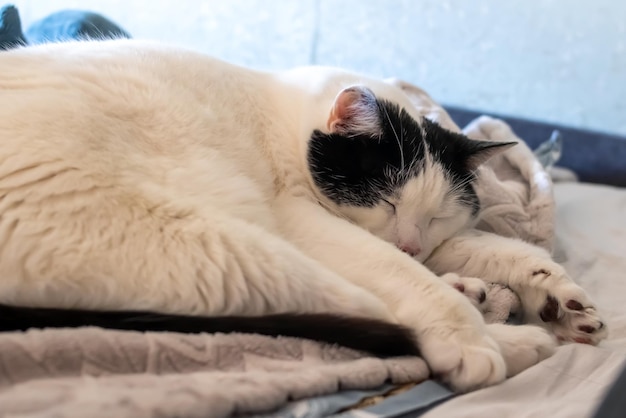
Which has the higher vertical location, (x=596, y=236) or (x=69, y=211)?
(x=69, y=211)

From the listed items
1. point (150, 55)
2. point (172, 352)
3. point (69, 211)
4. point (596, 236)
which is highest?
point (150, 55)

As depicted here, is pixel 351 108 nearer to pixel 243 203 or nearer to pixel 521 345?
pixel 243 203

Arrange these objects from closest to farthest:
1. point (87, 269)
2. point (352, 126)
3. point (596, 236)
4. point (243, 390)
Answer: point (243, 390) < point (87, 269) < point (352, 126) < point (596, 236)

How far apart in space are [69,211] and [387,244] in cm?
58

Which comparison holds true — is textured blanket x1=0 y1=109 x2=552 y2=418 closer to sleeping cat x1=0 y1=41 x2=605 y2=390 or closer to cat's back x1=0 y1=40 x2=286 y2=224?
sleeping cat x1=0 y1=41 x2=605 y2=390

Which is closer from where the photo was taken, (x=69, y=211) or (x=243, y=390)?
(x=243, y=390)

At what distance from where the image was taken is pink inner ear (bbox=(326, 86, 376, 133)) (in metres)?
1.21

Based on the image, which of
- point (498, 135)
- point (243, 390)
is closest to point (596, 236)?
point (498, 135)

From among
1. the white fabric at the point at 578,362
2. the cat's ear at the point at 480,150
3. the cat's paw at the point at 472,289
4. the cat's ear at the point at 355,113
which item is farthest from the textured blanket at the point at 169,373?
the cat's ear at the point at 480,150

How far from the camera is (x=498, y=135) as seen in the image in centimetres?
192

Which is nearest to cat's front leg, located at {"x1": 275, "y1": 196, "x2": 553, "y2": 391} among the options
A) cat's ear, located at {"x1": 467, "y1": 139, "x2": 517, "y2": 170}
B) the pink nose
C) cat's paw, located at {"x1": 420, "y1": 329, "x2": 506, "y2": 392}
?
cat's paw, located at {"x1": 420, "y1": 329, "x2": 506, "y2": 392}

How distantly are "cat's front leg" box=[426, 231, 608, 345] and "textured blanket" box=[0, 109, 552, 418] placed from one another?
38 cm

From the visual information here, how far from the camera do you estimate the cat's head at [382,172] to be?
4.06 feet

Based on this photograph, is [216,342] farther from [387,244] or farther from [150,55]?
[150,55]
